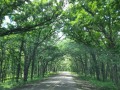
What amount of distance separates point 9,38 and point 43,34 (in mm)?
7723

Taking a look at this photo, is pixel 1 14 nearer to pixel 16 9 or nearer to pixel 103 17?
pixel 16 9

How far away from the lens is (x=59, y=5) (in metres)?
22.0

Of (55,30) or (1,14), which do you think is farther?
(55,30)

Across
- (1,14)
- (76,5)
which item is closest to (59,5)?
(76,5)

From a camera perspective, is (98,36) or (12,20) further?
(98,36)

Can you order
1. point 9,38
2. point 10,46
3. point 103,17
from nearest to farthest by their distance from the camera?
1. point 103,17
2. point 9,38
3. point 10,46

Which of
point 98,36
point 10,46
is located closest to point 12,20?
point 98,36

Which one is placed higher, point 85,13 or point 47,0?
point 47,0

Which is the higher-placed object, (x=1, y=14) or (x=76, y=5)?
(x=76, y=5)

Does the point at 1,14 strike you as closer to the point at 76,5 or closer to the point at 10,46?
the point at 76,5

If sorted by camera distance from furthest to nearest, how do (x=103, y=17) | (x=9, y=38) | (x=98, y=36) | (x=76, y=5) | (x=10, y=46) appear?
(x=10, y=46), (x=9, y=38), (x=98, y=36), (x=76, y=5), (x=103, y=17)

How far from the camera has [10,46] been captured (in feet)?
128

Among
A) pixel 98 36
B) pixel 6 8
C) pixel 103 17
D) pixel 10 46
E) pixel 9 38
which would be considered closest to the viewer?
pixel 6 8

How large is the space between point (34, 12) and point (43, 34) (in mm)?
18914
